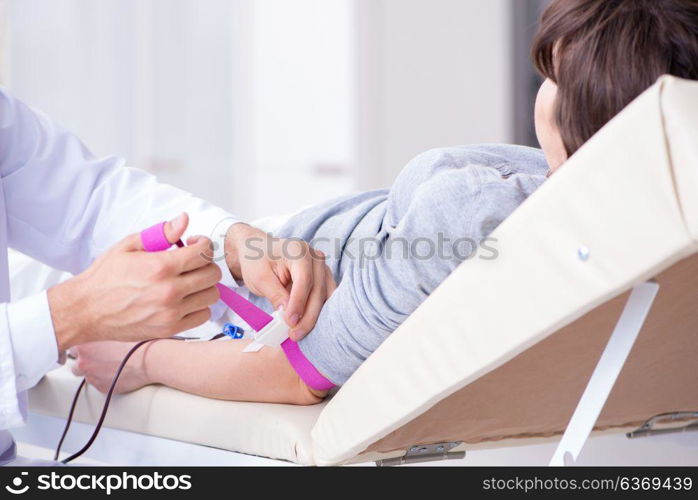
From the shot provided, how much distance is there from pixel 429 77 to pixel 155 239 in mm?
3127

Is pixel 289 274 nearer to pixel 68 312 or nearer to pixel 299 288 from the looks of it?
pixel 299 288

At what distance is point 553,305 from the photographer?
0.73 m

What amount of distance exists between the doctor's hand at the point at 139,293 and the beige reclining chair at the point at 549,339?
0.68ft

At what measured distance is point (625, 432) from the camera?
1337mm

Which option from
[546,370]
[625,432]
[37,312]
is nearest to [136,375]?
[37,312]

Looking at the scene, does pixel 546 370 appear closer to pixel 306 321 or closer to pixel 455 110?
pixel 306 321

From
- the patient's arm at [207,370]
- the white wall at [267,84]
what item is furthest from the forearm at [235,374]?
the white wall at [267,84]

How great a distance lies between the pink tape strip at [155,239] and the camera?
0.99m

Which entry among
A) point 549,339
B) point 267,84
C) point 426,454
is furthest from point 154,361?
point 267,84

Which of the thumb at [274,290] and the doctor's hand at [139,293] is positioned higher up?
the doctor's hand at [139,293]

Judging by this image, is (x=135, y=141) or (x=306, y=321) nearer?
(x=306, y=321)

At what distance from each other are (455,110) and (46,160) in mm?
2706

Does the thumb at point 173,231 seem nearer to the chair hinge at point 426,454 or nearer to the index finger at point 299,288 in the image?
the index finger at point 299,288
